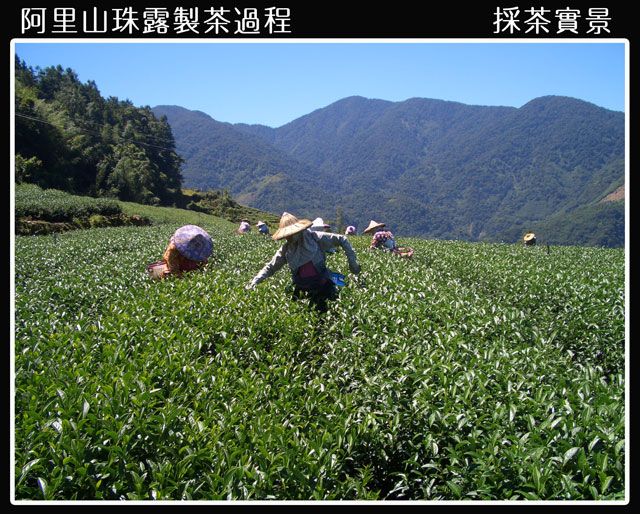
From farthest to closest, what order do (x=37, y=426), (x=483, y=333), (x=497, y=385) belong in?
(x=483, y=333), (x=497, y=385), (x=37, y=426)

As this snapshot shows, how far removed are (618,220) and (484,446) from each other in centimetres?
12664

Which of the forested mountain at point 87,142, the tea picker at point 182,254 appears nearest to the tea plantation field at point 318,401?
the tea picker at point 182,254

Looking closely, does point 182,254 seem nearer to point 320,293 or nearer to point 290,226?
point 290,226

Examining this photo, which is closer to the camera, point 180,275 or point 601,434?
point 601,434

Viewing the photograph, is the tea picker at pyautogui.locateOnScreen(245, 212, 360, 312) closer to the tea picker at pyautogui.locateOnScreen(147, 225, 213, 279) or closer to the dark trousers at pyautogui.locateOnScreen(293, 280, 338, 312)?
the dark trousers at pyautogui.locateOnScreen(293, 280, 338, 312)

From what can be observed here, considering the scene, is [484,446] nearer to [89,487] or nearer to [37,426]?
[89,487]

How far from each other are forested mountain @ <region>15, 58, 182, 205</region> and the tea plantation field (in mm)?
35369

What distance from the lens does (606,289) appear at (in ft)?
22.6

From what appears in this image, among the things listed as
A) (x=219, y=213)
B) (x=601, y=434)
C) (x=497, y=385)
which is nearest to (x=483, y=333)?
(x=497, y=385)

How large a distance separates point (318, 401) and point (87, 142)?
181 feet

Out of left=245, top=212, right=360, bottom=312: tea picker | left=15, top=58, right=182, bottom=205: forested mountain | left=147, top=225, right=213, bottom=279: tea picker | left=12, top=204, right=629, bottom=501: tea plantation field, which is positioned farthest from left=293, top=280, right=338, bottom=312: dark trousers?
left=15, top=58, right=182, bottom=205: forested mountain

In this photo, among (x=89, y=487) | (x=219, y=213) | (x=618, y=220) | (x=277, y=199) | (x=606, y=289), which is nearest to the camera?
(x=89, y=487)

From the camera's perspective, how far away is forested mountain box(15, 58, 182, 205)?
3947cm

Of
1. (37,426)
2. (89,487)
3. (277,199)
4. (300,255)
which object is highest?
(277,199)
